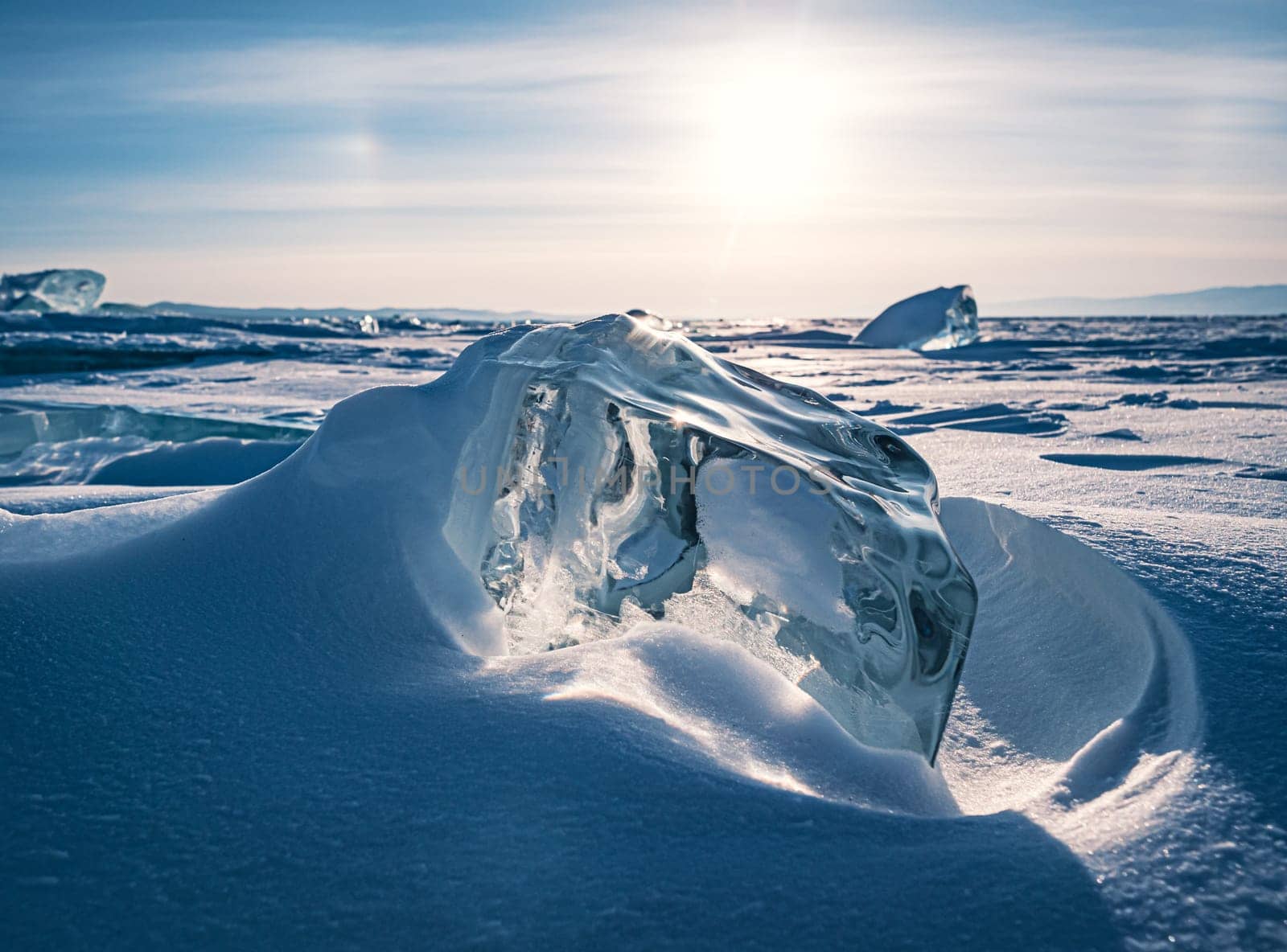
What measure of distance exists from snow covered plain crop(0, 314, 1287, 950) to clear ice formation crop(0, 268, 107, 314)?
1159 inches

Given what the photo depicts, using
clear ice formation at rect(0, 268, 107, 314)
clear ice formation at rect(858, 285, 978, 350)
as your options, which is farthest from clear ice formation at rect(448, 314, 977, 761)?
clear ice formation at rect(0, 268, 107, 314)

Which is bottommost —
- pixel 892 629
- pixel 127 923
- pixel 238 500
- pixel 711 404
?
pixel 127 923

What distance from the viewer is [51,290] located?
83.7ft

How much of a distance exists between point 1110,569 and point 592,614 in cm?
80

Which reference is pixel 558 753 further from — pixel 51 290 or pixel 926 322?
pixel 51 290

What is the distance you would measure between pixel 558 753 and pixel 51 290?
31.0 meters

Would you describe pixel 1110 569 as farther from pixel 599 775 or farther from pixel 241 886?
pixel 241 886

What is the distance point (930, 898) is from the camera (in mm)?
672

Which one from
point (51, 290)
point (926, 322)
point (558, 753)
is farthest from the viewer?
point (51, 290)

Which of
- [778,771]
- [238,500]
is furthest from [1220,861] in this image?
[238,500]

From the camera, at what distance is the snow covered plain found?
0.66m

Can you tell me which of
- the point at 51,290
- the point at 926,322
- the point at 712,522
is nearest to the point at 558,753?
the point at 712,522

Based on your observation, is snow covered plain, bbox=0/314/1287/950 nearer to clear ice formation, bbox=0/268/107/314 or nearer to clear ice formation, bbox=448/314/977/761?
clear ice formation, bbox=448/314/977/761

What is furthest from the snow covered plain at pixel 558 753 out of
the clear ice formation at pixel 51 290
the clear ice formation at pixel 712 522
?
the clear ice formation at pixel 51 290
